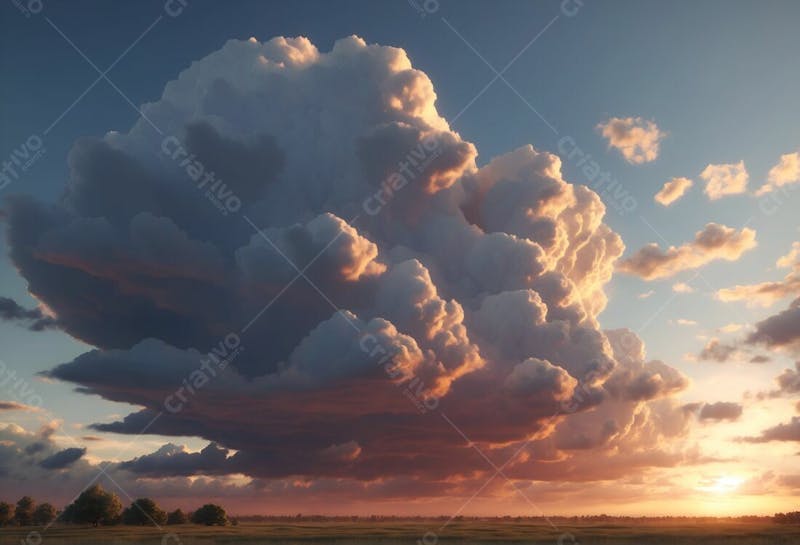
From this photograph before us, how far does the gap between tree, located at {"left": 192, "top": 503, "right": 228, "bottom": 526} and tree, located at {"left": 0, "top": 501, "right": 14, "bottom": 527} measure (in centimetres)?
5475

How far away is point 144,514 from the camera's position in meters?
131

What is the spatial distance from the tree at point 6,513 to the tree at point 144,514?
171 ft

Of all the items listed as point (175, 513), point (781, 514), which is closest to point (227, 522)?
point (175, 513)

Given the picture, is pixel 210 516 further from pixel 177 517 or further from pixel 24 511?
pixel 24 511

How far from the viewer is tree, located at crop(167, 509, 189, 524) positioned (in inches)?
5619

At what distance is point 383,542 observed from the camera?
87.4 m

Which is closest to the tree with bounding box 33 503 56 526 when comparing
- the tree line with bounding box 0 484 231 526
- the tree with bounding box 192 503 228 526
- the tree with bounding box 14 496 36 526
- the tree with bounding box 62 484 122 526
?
the tree with bounding box 14 496 36 526

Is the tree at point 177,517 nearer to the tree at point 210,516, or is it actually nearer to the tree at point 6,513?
the tree at point 210,516

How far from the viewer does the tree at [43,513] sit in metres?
161

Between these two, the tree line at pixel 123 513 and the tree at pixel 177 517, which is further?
the tree at pixel 177 517

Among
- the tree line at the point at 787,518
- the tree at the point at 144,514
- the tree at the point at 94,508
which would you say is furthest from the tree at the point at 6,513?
the tree line at the point at 787,518

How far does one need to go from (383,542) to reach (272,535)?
810 inches

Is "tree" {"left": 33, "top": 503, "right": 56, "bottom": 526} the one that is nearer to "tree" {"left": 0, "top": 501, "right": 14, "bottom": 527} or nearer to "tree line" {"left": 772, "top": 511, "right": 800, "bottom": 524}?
"tree" {"left": 0, "top": 501, "right": 14, "bottom": 527}

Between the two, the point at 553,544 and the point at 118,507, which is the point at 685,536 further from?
the point at 118,507
